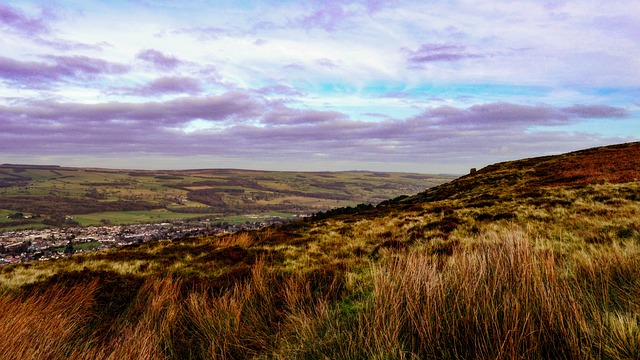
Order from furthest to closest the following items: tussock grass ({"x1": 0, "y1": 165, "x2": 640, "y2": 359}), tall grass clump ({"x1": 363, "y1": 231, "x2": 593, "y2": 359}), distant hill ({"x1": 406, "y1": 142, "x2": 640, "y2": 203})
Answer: distant hill ({"x1": 406, "y1": 142, "x2": 640, "y2": 203})
tussock grass ({"x1": 0, "y1": 165, "x2": 640, "y2": 359})
tall grass clump ({"x1": 363, "y1": 231, "x2": 593, "y2": 359})

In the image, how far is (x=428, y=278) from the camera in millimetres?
3926

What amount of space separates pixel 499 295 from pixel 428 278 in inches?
32.3

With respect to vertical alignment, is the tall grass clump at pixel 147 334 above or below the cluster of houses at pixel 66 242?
above

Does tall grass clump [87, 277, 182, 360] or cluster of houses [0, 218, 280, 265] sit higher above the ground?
tall grass clump [87, 277, 182, 360]

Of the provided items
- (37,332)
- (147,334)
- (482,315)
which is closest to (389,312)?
(482,315)

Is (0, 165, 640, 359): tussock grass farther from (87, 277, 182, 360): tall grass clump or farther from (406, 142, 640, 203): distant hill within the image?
(406, 142, 640, 203): distant hill

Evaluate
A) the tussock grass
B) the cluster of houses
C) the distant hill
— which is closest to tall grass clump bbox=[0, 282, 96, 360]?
the tussock grass

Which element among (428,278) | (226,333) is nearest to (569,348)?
(428,278)

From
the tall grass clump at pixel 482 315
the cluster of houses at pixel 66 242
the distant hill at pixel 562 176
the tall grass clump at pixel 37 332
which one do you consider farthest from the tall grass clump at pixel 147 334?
the distant hill at pixel 562 176

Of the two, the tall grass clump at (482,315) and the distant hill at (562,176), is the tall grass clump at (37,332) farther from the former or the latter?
the distant hill at (562,176)

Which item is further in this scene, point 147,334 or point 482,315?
point 147,334

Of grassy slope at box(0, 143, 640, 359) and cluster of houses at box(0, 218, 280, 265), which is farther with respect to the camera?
cluster of houses at box(0, 218, 280, 265)

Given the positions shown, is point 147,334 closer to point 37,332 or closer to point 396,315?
point 37,332

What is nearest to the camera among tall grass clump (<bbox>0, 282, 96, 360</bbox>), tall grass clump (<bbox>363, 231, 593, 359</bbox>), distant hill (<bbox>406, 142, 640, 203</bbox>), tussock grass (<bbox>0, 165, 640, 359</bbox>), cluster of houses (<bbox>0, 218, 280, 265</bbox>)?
tall grass clump (<bbox>363, 231, 593, 359</bbox>)
